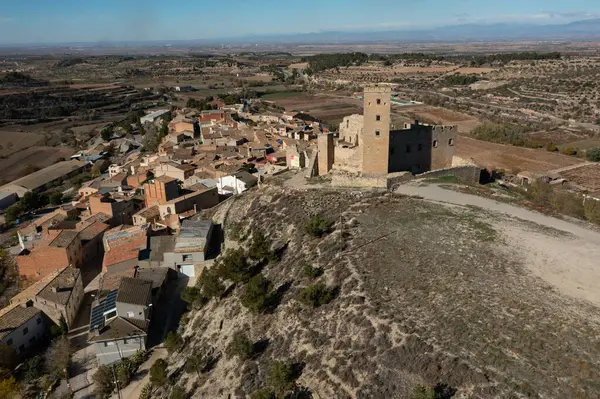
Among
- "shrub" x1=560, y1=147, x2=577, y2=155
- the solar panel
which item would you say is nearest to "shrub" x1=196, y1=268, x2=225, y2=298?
the solar panel

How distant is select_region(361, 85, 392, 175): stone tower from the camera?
77.5ft

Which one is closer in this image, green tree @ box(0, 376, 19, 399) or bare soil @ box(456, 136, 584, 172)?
green tree @ box(0, 376, 19, 399)

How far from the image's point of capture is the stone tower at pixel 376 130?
2362 cm

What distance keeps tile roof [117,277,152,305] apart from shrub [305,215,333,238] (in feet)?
24.3

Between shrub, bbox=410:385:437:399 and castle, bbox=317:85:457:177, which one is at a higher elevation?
castle, bbox=317:85:457:177

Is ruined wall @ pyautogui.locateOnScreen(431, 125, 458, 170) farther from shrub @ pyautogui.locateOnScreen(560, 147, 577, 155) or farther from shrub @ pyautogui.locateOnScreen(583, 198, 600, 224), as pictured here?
shrub @ pyautogui.locateOnScreen(560, 147, 577, 155)

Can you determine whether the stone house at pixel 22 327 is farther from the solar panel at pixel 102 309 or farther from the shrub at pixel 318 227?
the shrub at pixel 318 227

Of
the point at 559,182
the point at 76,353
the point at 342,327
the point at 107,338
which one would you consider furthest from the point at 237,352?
the point at 559,182

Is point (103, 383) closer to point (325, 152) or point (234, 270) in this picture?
point (234, 270)

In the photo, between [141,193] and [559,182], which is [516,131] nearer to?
[559,182]

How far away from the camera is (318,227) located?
20.5 meters

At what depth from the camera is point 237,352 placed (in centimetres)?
1566

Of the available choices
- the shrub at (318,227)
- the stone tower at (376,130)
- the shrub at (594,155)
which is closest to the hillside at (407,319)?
the shrub at (318,227)

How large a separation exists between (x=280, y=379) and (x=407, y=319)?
4098mm
